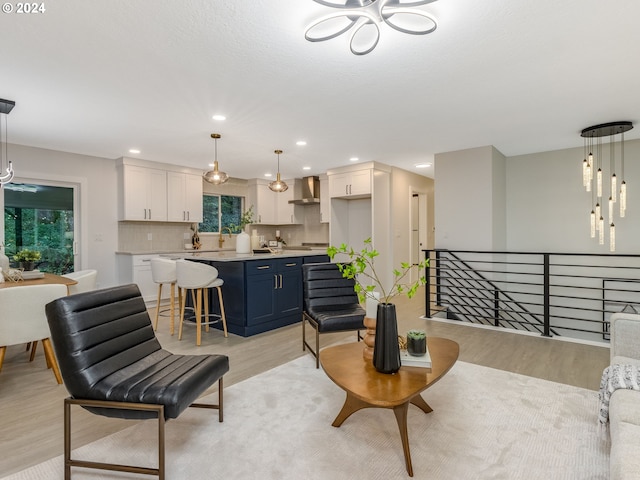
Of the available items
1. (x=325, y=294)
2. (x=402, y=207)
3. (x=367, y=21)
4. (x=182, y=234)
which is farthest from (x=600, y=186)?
(x=182, y=234)

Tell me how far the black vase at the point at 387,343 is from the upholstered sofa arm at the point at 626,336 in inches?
55.1

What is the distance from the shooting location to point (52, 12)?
2.03 meters

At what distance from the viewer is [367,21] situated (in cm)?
204

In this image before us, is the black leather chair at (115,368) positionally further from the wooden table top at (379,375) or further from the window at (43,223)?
the window at (43,223)

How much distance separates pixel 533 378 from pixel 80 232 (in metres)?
6.17

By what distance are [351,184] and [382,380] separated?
4.98 metres

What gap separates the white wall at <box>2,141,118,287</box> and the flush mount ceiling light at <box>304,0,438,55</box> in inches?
191

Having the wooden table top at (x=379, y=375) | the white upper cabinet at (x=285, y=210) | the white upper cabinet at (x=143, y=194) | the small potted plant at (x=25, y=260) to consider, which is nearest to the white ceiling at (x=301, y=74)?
the white upper cabinet at (x=143, y=194)

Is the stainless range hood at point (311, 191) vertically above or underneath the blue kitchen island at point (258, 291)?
above

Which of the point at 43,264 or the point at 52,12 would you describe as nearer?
the point at 52,12

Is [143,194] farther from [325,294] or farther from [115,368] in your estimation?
[115,368]

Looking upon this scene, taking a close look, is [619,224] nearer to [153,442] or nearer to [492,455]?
[492,455]

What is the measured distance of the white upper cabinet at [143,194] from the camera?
5.69 meters

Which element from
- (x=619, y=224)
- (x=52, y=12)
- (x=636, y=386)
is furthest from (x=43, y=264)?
(x=619, y=224)
